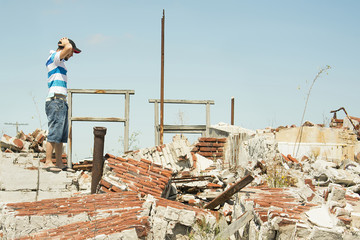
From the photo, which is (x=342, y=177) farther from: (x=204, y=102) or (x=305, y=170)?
(x=204, y=102)

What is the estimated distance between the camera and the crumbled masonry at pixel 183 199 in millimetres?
4316

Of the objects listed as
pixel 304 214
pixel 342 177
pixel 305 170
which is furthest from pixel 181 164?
pixel 304 214

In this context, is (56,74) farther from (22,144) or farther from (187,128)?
(187,128)

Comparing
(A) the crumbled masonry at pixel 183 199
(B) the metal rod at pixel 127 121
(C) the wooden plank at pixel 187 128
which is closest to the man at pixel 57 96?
(A) the crumbled masonry at pixel 183 199

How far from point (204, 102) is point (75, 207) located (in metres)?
6.40

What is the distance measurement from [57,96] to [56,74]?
39cm

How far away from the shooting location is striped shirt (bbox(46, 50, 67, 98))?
654 cm

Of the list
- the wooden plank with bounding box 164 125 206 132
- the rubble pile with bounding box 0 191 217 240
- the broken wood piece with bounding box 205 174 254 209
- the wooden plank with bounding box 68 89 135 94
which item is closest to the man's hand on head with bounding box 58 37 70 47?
the wooden plank with bounding box 68 89 135 94

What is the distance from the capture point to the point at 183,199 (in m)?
6.95

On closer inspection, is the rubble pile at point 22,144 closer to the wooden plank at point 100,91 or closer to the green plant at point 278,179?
the wooden plank at point 100,91

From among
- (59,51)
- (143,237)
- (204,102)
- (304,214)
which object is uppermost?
(59,51)

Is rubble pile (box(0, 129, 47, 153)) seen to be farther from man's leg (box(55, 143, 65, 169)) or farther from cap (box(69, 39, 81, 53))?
cap (box(69, 39, 81, 53))

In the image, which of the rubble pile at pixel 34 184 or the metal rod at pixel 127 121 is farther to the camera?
the metal rod at pixel 127 121

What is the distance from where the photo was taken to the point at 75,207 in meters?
5.02
